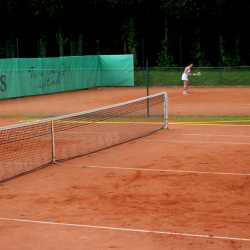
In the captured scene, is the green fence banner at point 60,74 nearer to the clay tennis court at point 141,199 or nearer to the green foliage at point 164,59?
the green foliage at point 164,59

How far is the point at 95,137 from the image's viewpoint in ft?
47.2

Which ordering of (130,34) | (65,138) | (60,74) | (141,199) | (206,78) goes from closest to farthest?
1. (141,199)
2. (65,138)
3. (60,74)
4. (206,78)
5. (130,34)

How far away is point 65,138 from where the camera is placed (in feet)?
46.7

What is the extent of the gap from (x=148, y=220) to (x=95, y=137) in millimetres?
7311

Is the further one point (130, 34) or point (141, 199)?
point (130, 34)

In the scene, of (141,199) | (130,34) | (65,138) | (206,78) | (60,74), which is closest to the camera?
(141,199)

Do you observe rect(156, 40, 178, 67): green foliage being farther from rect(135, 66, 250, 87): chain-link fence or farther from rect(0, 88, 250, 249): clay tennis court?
rect(0, 88, 250, 249): clay tennis court

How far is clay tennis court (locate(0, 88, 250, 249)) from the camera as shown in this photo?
6531 mm

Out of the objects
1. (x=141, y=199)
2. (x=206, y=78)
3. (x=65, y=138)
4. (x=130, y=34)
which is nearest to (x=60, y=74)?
(x=206, y=78)

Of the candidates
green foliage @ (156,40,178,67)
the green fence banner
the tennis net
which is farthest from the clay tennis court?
green foliage @ (156,40,178,67)

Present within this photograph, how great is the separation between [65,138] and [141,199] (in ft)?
20.4

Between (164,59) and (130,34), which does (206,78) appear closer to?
(164,59)

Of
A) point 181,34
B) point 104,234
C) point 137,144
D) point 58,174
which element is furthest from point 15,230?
point 181,34

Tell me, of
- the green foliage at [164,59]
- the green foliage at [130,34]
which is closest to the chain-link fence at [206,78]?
the green foliage at [164,59]
